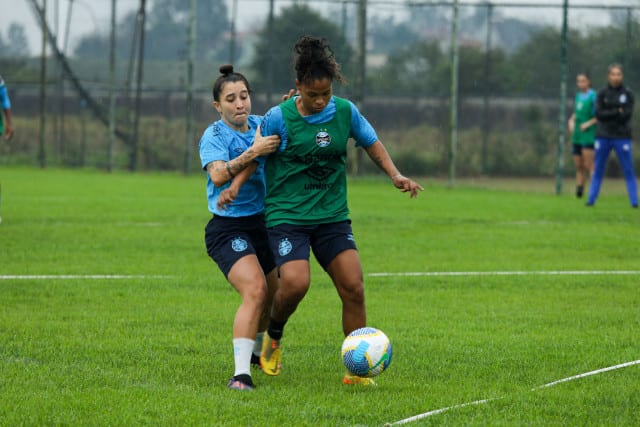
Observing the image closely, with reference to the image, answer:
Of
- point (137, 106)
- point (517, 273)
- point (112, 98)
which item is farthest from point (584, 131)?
point (137, 106)

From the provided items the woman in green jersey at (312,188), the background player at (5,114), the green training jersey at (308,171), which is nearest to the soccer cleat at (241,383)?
the woman in green jersey at (312,188)

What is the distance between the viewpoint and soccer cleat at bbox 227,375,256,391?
18.3 ft

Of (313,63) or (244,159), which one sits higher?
(313,63)

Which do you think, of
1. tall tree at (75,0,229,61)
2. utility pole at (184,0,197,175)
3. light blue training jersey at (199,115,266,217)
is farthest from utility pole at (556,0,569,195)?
light blue training jersey at (199,115,266,217)

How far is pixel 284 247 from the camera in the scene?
5945 mm

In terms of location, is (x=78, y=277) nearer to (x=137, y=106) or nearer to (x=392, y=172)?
(x=392, y=172)

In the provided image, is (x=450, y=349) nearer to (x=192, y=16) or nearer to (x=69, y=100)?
(x=192, y=16)

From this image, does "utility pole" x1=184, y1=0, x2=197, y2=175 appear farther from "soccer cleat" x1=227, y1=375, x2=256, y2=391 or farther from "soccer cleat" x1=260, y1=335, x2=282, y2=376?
"soccer cleat" x1=227, y1=375, x2=256, y2=391

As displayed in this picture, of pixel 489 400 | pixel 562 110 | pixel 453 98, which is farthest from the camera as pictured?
pixel 453 98

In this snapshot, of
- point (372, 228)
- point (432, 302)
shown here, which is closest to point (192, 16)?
point (372, 228)

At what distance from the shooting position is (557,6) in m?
23.1

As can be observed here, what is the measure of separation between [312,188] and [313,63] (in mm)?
711

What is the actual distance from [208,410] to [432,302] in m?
3.80

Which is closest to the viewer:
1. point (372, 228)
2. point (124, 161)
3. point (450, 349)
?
point (450, 349)
